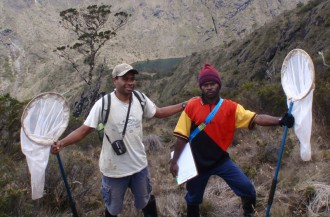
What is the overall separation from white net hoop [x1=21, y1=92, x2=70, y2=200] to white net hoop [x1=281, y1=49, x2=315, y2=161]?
6.58 feet

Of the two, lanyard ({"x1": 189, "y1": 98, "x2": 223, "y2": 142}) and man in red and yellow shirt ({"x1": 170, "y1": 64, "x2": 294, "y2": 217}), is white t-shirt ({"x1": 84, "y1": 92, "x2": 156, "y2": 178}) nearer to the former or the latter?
man in red and yellow shirt ({"x1": 170, "y1": 64, "x2": 294, "y2": 217})

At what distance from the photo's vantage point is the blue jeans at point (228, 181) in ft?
11.8

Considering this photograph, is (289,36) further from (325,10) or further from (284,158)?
(284,158)

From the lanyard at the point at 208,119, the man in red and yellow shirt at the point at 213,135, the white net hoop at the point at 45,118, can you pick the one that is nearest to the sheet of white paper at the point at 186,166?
the man in red and yellow shirt at the point at 213,135

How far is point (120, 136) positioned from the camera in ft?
11.7

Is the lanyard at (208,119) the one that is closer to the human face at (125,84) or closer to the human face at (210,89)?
the human face at (210,89)

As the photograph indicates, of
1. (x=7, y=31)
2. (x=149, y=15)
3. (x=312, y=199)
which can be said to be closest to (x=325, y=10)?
(x=312, y=199)

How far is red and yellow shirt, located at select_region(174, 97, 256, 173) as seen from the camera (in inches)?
140

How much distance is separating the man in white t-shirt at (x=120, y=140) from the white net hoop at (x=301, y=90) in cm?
136

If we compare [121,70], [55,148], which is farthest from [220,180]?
[55,148]

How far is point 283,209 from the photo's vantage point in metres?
3.71

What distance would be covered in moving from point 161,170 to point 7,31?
119 meters

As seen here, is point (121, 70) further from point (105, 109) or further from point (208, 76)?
point (208, 76)

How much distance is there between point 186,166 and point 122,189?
650 millimetres
